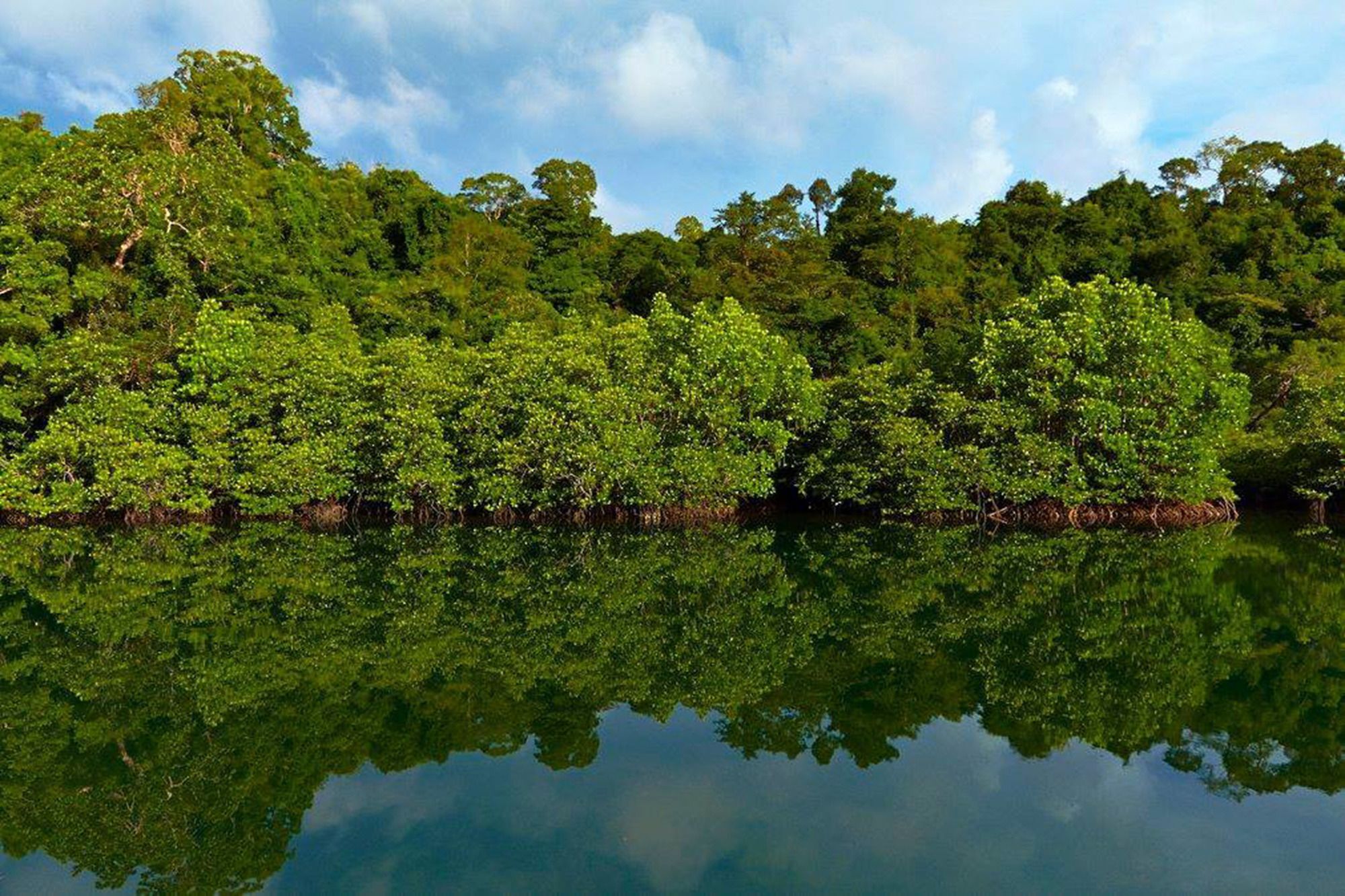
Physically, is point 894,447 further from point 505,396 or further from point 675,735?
point 675,735

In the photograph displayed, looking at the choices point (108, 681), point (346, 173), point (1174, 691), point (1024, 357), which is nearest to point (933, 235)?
point (1024, 357)

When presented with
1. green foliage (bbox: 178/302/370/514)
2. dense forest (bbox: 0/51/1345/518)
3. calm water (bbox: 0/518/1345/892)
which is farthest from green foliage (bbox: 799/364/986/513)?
green foliage (bbox: 178/302/370/514)

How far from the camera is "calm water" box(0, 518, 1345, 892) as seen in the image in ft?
22.1

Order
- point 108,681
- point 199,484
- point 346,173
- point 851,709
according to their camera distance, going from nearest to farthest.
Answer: point 851,709 → point 108,681 → point 199,484 → point 346,173

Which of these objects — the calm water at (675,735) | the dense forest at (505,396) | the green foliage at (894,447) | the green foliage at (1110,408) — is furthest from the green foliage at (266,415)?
the green foliage at (1110,408)

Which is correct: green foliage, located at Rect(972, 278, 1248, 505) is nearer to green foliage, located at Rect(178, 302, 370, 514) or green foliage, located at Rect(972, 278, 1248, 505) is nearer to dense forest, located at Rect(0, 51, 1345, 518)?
dense forest, located at Rect(0, 51, 1345, 518)

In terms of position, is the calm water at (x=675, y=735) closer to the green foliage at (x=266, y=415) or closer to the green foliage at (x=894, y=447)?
the green foliage at (x=266, y=415)

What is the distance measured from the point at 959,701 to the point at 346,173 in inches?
2286

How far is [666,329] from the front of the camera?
30344mm

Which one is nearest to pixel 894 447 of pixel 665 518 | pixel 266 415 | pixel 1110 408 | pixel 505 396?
pixel 1110 408

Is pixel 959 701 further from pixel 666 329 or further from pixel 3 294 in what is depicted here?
pixel 3 294

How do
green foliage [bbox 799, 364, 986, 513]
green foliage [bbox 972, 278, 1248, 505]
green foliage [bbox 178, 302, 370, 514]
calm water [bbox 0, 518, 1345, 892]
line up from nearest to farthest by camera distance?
calm water [bbox 0, 518, 1345, 892], green foliage [bbox 972, 278, 1248, 505], green foliage [bbox 178, 302, 370, 514], green foliage [bbox 799, 364, 986, 513]

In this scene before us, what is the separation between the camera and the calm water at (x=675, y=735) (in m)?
6.72

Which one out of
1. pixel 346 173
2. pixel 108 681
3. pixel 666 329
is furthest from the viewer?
pixel 346 173
